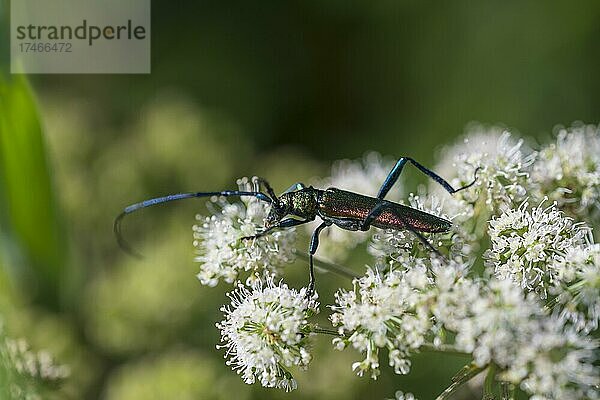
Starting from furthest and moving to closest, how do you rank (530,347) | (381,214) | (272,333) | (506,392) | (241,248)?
(241,248) < (381,214) < (272,333) < (506,392) < (530,347)

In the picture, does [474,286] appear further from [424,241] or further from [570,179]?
[570,179]

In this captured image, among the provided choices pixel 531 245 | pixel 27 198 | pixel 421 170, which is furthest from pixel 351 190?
pixel 27 198

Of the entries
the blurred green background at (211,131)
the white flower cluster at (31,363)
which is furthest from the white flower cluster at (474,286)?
the white flower cluster at (31,363)

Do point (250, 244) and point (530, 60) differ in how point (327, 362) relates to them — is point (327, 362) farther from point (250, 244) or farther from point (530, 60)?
point (530, 60)

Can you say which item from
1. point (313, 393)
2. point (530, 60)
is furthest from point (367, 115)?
point (313, 393)

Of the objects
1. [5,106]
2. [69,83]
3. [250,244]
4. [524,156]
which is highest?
[69,83]
